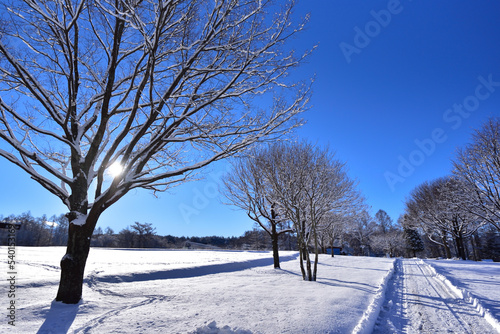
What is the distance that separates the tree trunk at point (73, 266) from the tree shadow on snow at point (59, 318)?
6.8 inches

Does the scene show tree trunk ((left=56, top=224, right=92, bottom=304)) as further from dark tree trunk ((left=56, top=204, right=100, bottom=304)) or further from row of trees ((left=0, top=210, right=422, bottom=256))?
row of trees ((left=0, top=210, right=422, bottom=256))

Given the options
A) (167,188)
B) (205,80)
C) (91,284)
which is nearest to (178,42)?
(205,80)

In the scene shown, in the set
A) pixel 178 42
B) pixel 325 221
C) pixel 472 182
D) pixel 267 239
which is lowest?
pixel 267 239

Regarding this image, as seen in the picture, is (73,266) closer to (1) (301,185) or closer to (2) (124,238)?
(1) (301,185)

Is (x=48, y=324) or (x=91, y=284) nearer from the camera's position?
(x=48, y=324)

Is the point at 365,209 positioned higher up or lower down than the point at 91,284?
higher up

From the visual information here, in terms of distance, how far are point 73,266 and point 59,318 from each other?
110cm

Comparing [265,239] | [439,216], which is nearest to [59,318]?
[439,216]

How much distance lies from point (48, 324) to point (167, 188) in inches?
163

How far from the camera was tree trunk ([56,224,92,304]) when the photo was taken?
4.72 metres

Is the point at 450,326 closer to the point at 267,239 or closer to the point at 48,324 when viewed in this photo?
the point at 48,324

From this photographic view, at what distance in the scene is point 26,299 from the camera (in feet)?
16.2

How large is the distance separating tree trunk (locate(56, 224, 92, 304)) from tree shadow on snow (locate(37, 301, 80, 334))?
17 centimetres

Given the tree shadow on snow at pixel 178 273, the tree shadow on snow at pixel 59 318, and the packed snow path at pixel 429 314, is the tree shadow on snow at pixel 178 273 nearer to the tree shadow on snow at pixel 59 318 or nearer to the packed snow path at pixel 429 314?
the tree shadow on snow at pixel 59 318
